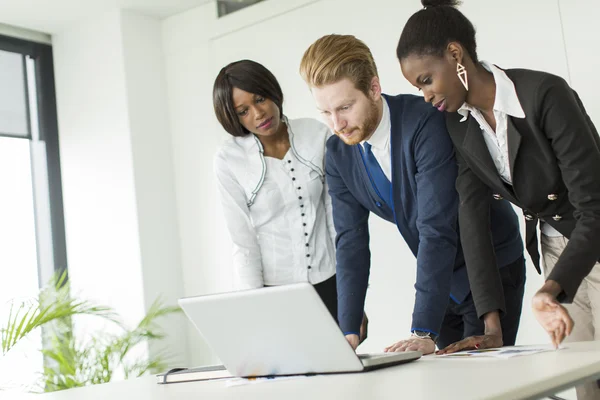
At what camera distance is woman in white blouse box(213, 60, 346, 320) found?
8.39 feet

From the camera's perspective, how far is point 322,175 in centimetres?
263

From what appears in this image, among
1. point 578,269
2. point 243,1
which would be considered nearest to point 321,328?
point 578,269

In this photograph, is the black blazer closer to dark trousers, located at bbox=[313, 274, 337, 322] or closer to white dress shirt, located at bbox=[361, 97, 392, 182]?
white dress shirt, located at bbox=[361, 97, 392, 182]

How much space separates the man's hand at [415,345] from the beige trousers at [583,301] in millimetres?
429

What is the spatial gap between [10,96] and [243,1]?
65.0 inches

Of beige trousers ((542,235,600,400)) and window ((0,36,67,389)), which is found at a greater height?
window ((0,36,67,389))

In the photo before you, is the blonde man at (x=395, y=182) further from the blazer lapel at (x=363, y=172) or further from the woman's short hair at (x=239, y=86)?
the woman's short hair at (x=239, y=86)

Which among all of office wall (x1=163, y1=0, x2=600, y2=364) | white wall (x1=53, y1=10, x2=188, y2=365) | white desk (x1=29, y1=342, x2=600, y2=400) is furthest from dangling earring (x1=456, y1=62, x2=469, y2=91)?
white wall (x1=53, y1=10, x2=188, y2=365)

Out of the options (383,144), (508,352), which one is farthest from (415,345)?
(383,144)

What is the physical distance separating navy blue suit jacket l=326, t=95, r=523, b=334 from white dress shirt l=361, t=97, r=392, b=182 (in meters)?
0.02

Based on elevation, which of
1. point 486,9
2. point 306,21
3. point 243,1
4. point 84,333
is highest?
point 243,1

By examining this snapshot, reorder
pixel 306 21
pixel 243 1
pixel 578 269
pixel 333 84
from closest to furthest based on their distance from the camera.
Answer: pixel 578 269 → pixel 333 84 → pixel 306 21 → pixel 243 1

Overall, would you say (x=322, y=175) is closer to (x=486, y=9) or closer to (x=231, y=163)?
(x=231, y=163)

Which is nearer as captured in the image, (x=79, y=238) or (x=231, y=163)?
(x=231, y=163)
